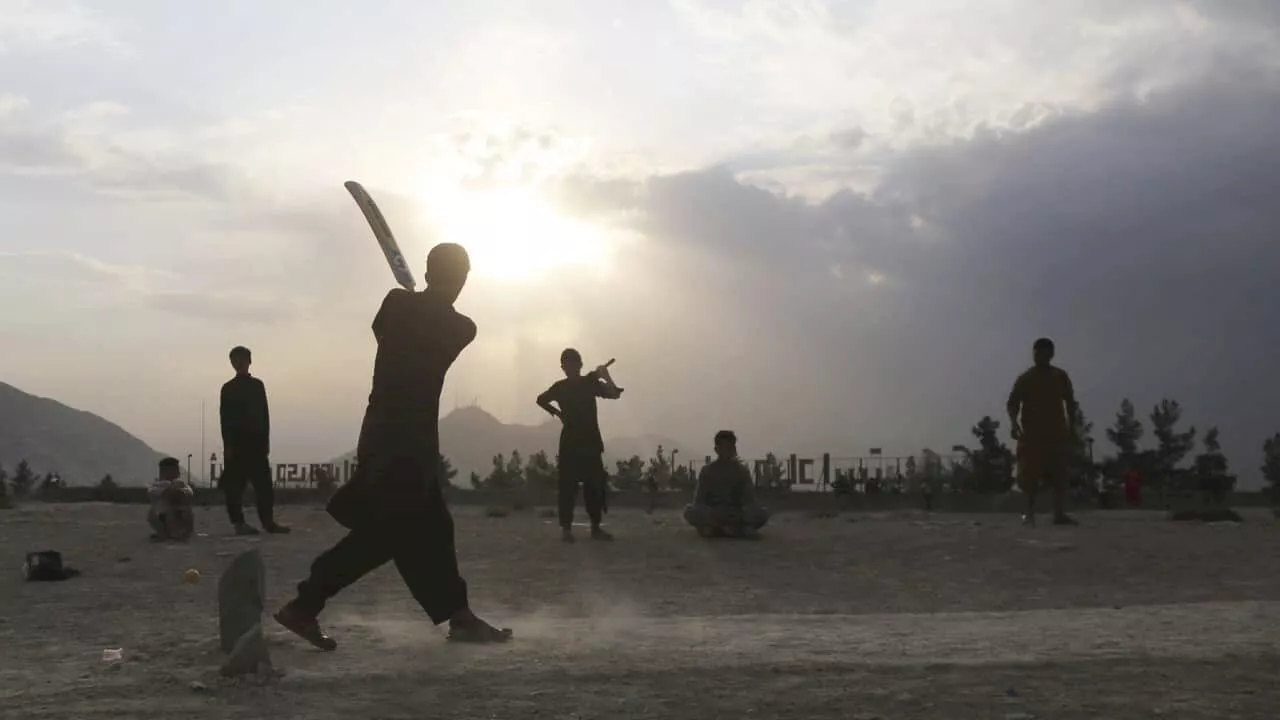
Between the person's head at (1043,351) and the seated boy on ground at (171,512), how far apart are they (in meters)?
9.26

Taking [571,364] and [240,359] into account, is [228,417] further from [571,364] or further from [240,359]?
[571,364]

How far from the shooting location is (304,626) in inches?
220

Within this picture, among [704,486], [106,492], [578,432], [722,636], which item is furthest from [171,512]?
[106,492]

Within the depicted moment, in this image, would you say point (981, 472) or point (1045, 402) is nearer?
point (1045, 402)

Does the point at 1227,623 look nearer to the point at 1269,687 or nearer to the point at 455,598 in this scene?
the point at 1269,687

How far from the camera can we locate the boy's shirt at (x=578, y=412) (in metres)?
12.3

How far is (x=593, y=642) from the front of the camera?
19.0 feet

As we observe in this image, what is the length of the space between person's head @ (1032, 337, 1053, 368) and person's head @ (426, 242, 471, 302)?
9004 mm

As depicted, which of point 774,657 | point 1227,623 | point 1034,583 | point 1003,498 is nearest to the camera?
point 774,657

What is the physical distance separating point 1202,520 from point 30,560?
1228 centimetres

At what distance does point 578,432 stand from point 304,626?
6.75 meters

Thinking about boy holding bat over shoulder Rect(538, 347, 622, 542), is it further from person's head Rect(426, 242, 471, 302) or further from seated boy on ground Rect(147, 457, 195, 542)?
person's head Rect(426, 242, 471, 302)

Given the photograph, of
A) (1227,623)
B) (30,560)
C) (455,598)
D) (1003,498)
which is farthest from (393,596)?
(1003,498)

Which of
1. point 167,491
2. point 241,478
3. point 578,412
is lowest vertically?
point 167,491
